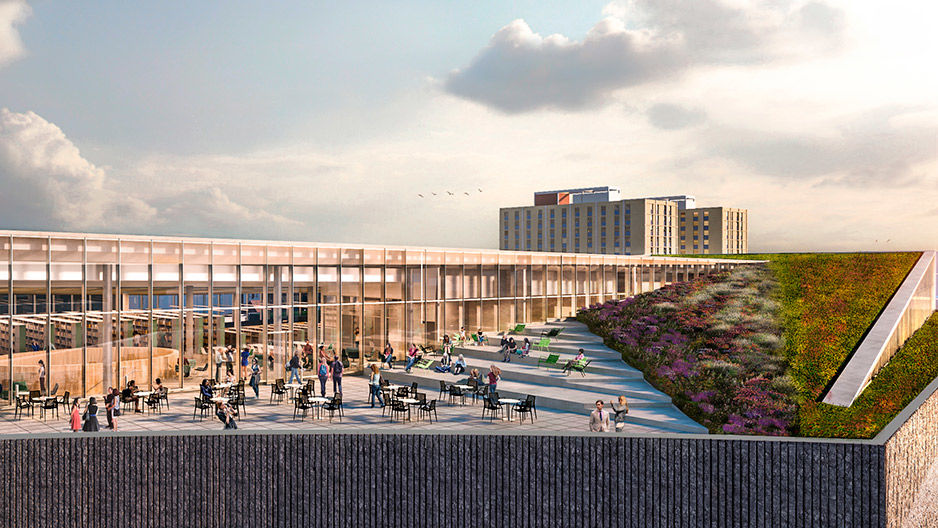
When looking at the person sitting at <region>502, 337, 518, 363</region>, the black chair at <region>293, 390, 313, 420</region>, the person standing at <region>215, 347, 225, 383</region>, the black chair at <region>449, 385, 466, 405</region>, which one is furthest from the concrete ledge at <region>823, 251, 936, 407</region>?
the person standing at <region>215, 347, 225, 383</region>

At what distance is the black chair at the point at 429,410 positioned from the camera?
18.1 meters

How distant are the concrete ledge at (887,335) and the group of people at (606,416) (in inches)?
171

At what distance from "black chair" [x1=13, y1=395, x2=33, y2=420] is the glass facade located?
1117 mm

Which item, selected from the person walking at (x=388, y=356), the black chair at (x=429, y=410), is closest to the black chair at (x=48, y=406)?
the black chair at (x=429, y=410)

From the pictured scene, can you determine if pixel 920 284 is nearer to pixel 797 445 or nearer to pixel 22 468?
pixel 797 445

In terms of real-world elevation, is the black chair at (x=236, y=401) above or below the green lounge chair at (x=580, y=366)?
below

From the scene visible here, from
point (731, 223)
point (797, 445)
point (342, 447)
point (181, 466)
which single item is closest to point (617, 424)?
point (797, 445)

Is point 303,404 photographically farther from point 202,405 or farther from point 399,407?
point 202,405

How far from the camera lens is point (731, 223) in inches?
6225

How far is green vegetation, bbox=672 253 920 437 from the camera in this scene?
12.4 m

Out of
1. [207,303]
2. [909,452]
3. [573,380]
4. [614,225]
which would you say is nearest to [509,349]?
[573,380]

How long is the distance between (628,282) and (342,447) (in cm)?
3365

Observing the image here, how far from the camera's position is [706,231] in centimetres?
15312

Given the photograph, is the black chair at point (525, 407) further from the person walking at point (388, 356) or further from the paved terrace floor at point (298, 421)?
the person walking at point (388, 356)
